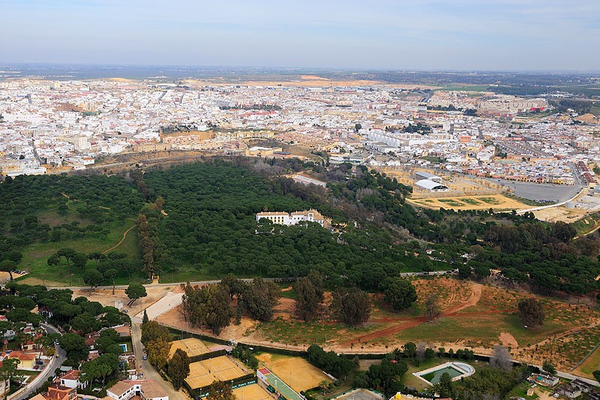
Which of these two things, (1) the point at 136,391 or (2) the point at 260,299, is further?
(2) the point at 260,299

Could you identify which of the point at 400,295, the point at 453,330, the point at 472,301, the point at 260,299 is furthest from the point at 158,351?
the point at 472,301

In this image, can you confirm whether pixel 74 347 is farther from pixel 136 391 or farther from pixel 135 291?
pixel 135 291

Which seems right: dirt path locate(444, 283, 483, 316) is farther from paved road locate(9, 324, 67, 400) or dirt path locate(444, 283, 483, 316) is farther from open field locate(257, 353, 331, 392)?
paved road locate(9, 324, 67, 400)

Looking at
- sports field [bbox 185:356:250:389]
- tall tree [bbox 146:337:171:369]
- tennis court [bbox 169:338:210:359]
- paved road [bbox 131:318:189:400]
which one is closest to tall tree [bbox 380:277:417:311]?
sports field [bbox 185:356:250:389]

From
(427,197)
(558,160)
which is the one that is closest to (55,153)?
(427,197)

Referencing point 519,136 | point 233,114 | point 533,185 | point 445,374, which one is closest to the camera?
point 445,374

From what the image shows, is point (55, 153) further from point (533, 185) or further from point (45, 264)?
point (533, 185)
